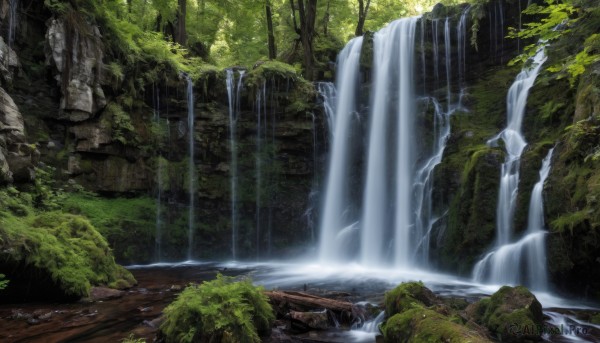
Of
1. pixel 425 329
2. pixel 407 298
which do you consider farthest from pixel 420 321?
pixel 407 298

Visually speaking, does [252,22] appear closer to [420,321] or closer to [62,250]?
[62,250]

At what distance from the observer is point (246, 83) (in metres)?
16.1

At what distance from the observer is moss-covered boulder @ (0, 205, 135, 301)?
7109mm

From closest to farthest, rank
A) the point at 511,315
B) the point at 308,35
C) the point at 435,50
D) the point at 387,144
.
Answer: the point at 511,315, the point at 387,144, the point at 435,50, the point at 308,35

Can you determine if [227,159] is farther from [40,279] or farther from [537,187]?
[537,187]

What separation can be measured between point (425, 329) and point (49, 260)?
6.62 meters

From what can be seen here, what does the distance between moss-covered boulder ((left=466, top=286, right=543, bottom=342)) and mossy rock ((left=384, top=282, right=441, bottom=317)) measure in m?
0.69

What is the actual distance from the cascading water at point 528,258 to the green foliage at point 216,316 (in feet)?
19.9

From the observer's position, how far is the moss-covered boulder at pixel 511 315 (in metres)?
5.43

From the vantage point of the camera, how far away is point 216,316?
496cm

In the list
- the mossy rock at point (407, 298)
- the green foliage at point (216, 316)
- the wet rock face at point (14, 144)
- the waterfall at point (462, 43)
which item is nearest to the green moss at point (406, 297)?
the mossy rock at point (407, 298)

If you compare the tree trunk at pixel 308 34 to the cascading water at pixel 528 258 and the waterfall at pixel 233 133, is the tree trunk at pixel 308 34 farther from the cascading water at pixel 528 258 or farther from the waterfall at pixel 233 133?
the cascading water at pixel 528 258

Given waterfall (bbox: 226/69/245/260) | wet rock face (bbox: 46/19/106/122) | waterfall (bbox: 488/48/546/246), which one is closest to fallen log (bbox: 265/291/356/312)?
waterfall (bbox: 488/48/546/246)

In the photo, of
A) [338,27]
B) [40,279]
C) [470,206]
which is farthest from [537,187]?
[338,27]
